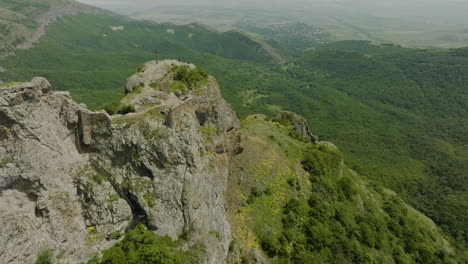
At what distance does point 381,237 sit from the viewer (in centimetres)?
4856

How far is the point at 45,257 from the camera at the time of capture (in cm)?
2042

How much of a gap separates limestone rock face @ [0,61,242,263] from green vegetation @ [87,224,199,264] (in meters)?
0.98

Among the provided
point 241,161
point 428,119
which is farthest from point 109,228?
point 428,119

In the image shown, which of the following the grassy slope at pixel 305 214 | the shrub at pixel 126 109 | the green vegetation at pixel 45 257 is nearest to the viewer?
the green vegetation at pixel 45 257

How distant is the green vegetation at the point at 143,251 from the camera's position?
22.0 m

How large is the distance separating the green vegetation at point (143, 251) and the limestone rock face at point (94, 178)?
0.98 meters

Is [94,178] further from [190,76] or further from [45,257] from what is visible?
[190,76]

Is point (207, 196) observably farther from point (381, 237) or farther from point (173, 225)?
point (381, 237)

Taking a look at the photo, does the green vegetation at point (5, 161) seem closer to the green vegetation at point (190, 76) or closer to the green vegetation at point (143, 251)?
the green vegetation at point (143, 251)

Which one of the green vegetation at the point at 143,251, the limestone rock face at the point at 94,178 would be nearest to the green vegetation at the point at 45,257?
the limestone rock face at the point at 94,178

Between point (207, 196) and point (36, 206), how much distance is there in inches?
666

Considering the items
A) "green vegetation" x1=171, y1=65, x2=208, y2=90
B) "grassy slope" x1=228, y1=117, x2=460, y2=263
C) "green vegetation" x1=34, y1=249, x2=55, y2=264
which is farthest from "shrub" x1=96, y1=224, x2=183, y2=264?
"green vegetation" x1=171, y1=65, x2=208, y2=90

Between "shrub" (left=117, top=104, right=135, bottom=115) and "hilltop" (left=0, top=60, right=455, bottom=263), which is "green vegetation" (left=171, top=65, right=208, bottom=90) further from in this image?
"shrub" (left=117, top=104, right=135, bottom=115)

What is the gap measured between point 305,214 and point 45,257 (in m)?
34.5
